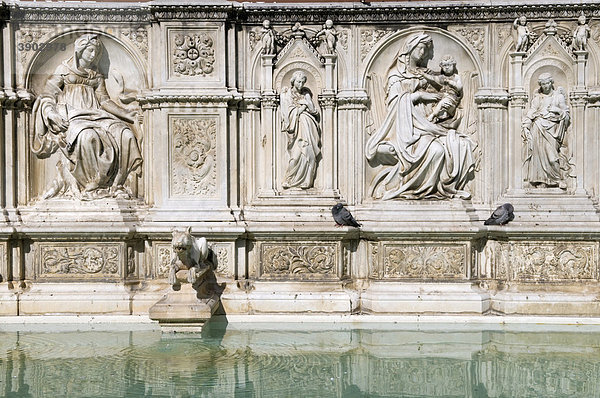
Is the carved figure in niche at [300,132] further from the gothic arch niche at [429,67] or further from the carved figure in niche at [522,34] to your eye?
the carved figure in niche at [522,34]

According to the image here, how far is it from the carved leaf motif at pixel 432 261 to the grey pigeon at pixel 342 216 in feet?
2.36

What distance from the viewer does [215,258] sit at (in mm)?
10383

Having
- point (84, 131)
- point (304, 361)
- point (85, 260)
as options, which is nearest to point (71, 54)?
point (84, 131)

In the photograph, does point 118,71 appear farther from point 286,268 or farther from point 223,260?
point 286,268

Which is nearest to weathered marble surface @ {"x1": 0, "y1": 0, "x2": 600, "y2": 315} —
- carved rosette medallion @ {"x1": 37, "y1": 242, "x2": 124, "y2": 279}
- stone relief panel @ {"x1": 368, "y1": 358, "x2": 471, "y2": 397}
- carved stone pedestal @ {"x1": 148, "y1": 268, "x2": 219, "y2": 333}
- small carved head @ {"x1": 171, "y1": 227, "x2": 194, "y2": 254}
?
carved rosette medallion @ {"x1": 37, "y1": 242, "x2": 124, "y2": 279}

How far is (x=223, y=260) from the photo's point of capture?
1042 cm

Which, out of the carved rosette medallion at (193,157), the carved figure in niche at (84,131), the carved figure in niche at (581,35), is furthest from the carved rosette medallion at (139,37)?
the carved figure in niche at (581,35)

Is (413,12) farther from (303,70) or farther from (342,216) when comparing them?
(342,216)

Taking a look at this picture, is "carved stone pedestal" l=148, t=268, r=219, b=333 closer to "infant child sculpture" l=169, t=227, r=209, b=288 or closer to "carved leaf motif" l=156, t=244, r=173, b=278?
"infant child sculpture" l=169, t=227, r=209, b=288

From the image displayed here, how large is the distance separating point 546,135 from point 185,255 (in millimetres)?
5702

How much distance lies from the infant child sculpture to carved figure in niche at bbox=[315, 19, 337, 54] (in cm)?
359

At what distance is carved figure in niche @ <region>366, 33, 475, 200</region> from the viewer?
10.5m

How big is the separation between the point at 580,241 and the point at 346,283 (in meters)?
3.55

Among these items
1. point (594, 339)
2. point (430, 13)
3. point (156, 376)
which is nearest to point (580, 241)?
point (594, 339)
